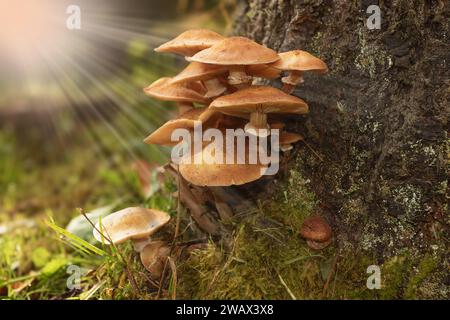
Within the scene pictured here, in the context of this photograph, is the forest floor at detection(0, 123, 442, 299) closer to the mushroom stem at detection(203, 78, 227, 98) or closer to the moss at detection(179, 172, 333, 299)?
the moss at detection(179, 172, 333, 299)

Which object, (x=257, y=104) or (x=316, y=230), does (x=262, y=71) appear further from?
(x=316, y=230)

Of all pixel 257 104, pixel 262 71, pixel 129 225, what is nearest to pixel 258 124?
pixel 257 104

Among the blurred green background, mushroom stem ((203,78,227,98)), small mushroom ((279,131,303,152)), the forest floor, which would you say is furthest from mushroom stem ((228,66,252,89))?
the blurred green background

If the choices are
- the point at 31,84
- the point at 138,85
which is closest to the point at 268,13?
the point at 138,85

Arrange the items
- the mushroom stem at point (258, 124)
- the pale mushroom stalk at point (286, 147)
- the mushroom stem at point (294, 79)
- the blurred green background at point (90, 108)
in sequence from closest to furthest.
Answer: the mushroom stem at point (258, 124)
the mushroom stem at point (294, 79)
the pale mushroom stalk at point (286, 147)
the blurred green background at point (90, 108)

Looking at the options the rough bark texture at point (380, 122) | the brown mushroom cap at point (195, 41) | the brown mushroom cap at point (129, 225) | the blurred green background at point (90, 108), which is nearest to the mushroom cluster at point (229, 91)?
the brown mushroom cap at point (195, 41)

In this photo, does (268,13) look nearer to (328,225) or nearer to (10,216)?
(328,225)

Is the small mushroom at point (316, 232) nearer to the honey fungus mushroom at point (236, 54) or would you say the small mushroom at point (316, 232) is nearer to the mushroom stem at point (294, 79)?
the mushroom stem at point (294, 79)
